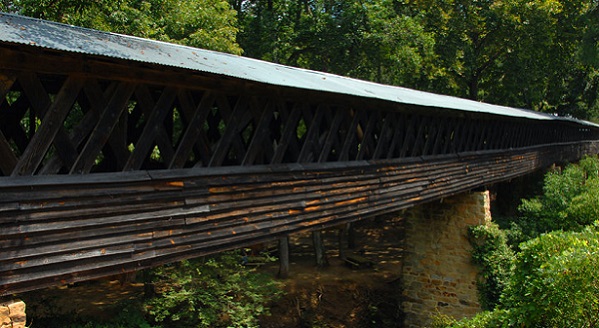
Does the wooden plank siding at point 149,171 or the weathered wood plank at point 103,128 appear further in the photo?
the weathered wood plank at point 103,128

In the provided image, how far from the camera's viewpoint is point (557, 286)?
16.9ft

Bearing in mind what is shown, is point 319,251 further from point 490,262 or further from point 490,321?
point 490,321

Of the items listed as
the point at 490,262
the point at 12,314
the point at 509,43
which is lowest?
the point at 490,262

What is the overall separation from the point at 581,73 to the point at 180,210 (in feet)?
93.3

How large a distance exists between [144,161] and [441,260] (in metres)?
8.74

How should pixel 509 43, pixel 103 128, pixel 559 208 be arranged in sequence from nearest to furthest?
pixel 103 128, pixel 559 208, pixel 509 43

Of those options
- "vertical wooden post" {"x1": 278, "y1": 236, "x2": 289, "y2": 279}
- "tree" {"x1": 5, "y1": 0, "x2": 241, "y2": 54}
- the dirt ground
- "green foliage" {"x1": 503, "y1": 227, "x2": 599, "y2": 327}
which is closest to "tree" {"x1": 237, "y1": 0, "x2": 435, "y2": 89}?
"tree" {"x1": 5, "y1": 0, "x2": 241, "y2": 54}

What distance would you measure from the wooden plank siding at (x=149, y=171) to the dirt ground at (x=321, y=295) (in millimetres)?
5943

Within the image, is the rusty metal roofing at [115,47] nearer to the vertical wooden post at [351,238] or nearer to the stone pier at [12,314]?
the stone pier at [12,314]

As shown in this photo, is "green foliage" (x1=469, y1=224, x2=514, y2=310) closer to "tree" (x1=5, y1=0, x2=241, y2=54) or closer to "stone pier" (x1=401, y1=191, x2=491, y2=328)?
"stone pier" (x1=401, y1=191, x2=491, y2=328)

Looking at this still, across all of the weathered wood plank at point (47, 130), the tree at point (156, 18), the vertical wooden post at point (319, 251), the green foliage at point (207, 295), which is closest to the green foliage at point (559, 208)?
the vertical wooden post at point (319, 251)

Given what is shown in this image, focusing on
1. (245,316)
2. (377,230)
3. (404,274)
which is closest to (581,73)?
(377,230)

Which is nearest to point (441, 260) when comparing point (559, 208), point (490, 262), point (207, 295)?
point (490, 262)

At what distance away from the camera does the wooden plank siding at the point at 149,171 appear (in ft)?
12.4
